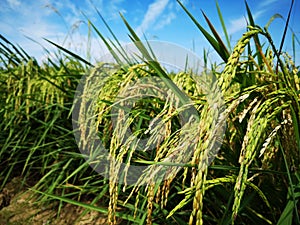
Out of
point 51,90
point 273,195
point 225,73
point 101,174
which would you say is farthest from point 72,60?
point 225,73

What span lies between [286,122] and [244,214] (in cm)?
42

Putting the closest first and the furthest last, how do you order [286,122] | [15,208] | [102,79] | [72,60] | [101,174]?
[286,122] → [102,79] → [101,174] → [15,208] → [72,60]

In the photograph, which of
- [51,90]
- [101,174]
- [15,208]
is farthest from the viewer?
[51,90]

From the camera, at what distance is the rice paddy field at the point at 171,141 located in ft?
2.10

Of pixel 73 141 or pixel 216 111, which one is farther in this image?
pixel 73 141

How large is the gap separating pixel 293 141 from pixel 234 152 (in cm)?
26

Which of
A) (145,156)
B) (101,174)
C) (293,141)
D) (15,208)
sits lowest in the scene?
(15,208)

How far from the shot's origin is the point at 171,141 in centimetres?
70

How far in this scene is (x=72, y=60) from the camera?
2.41 meters

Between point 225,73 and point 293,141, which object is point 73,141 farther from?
point 225,73

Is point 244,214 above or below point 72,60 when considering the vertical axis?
below

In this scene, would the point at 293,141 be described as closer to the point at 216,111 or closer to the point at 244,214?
the point at 244,214

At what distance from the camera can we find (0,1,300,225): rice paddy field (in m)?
0.64

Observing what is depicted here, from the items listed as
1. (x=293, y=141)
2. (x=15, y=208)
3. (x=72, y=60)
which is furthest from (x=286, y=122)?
(x=72, y=60)
